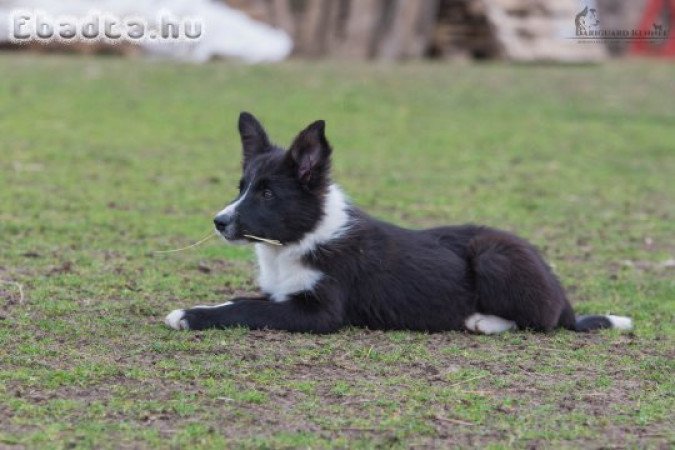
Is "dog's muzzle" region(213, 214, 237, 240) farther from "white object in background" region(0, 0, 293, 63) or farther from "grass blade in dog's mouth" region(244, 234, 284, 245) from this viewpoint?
"white object in background" region(0, 0, 293, 63)

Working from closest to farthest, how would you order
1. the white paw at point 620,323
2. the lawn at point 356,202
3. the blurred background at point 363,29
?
1. the lawn at point 356,202
2. the white paw at point 620,323
3. the blurred background at point 363,29

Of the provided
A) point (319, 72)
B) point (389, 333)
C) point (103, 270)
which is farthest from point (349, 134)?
point (389, 333)

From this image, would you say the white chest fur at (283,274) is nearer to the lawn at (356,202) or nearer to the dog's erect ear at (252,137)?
the lawn at (356,202)

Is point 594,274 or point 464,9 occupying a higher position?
point 464,9

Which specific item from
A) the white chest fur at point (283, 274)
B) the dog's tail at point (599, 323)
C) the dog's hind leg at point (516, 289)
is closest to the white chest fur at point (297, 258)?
the white chest fur at point (283, 274)

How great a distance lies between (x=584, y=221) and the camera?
11.4 m

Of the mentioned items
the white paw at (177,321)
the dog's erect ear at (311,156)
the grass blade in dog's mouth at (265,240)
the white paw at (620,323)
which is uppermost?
the dog's erect ear at (311,156)

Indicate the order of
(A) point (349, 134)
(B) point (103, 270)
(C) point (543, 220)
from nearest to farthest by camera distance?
(B) point (103, 270) → (C) point (543, 220) → (A) point (349, 134)

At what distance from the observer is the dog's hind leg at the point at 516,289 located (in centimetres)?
725

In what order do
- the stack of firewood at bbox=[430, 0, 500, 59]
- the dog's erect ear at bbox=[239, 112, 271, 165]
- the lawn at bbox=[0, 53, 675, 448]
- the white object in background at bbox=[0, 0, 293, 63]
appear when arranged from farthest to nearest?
the stack of firewood at bbox=[430, 0, 500, 59] → the white object in background at bbox=[0, 0, 293, 63] → the dog's erect ear at bbox=[239, 112, 271, 165] → the lawn at bbox=[0, 53, 675, 448]

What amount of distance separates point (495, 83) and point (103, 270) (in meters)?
12.7

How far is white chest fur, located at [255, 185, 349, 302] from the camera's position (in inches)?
278

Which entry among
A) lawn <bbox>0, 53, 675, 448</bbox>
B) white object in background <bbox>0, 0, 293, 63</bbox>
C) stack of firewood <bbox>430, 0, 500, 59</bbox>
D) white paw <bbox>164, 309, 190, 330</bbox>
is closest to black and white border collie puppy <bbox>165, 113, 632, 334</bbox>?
white paw <bbox>164, 309, 190, 330</bbox>

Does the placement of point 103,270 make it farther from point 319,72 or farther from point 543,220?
point 319,72
